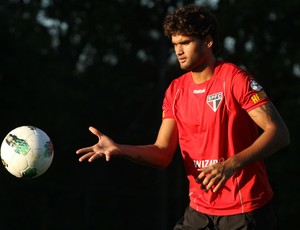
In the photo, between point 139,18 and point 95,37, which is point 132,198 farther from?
point 139,18

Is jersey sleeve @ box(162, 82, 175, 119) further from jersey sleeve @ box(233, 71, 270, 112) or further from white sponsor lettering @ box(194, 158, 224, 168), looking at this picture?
jersey sleeve @ box(233, 71, 270, 112)

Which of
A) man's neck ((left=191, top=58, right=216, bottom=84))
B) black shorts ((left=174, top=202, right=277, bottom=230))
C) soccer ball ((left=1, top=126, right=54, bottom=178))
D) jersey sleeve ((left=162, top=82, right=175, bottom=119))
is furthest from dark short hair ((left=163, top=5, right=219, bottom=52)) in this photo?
soccer ball ((left=1, top=126, right=54, bottom=178))

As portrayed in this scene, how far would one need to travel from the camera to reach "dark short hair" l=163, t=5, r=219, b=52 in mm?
4570

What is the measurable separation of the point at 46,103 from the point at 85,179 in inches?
96.9

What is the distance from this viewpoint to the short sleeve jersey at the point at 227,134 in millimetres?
4355

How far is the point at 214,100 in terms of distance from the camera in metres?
4.47

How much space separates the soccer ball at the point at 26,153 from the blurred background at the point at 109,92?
7.01 meters

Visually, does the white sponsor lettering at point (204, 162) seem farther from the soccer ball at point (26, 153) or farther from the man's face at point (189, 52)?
the soccer ball at point (26, 153)

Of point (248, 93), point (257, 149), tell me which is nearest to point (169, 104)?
point (248, 93)

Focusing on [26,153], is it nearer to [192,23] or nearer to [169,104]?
[169,104]

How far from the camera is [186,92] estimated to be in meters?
4.74

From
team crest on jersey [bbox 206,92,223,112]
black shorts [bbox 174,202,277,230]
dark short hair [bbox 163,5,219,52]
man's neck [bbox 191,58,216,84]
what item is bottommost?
black shorts [bbox 174,202,277,230]

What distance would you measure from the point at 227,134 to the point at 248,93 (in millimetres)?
341

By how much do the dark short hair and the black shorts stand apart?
1237mm
